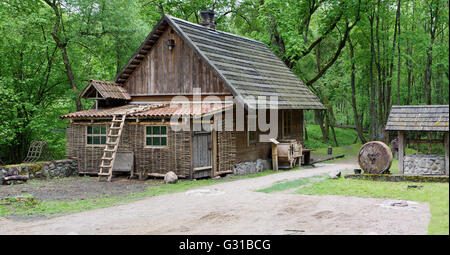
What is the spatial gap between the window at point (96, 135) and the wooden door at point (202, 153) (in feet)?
15.3

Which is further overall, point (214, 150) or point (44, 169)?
point (44, 169)

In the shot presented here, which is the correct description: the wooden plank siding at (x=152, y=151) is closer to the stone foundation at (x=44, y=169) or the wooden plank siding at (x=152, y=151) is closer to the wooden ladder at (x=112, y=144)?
the wooden ladder at (x=112, y=144)

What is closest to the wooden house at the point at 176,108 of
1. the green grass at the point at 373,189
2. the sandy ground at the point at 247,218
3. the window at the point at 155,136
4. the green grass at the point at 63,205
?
the window at the point at 155,136

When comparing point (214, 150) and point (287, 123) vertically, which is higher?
point (287, 123)

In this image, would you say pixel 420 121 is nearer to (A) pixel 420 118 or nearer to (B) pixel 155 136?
(A) pixel 420 118

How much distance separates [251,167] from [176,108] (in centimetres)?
452

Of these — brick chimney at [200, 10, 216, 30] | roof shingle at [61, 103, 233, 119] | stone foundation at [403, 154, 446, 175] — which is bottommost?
stone foundation at [403, 154, 446, 175]

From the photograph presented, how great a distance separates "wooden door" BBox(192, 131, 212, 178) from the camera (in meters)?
17.8

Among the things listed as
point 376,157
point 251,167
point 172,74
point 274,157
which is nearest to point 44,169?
point 172,74

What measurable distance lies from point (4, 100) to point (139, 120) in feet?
24.6

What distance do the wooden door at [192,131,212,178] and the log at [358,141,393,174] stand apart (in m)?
6.11

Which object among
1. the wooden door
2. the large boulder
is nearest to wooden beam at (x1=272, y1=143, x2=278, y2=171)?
the wooden door

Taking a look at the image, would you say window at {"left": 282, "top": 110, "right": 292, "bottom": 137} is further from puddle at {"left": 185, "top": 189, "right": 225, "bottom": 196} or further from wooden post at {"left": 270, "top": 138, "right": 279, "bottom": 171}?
puddle at {"left": 185, "top": 189, "right": 225, "bottom": 196}

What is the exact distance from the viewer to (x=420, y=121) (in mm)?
14977
